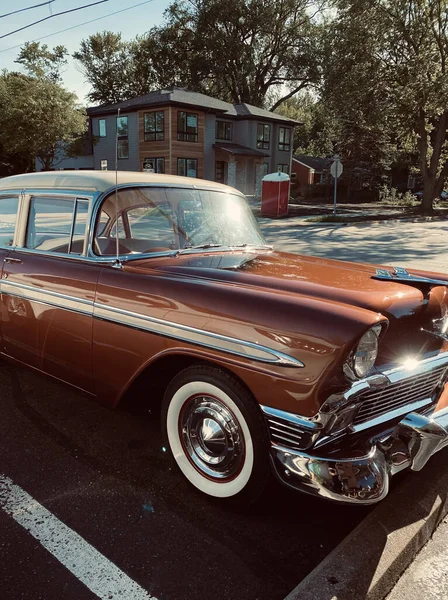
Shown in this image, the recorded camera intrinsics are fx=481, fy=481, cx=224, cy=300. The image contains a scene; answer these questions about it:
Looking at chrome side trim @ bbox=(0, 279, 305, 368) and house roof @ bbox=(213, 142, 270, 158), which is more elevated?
house roof @ bbox=(213, 142, 270, 158)

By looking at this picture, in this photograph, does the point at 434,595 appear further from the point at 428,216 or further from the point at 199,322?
the point at 428,216

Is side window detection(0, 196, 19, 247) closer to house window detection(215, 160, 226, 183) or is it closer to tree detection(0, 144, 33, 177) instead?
house window detection(215, 160, 226, 183)

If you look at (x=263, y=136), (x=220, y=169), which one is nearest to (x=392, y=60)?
(x=220, y=169)

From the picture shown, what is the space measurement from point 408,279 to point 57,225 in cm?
225

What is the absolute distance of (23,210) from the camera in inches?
133

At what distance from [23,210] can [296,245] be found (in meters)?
9.85

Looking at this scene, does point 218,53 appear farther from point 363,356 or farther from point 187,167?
point 363,356

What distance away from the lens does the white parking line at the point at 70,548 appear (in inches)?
74.0

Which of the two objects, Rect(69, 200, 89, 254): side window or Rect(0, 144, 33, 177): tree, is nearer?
Rect(69, 200, 89, 254): side window

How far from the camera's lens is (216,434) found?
231cm

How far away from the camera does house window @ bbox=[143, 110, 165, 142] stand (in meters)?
30.7

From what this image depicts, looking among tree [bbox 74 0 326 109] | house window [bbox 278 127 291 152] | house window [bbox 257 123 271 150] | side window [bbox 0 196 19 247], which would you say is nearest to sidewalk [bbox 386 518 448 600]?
side window [bbox 0 196 19 247]

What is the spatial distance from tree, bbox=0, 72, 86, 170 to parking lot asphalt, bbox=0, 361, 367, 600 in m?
27.8

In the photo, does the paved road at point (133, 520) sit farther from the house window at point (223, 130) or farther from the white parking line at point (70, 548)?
the house window at point (223, 130)
